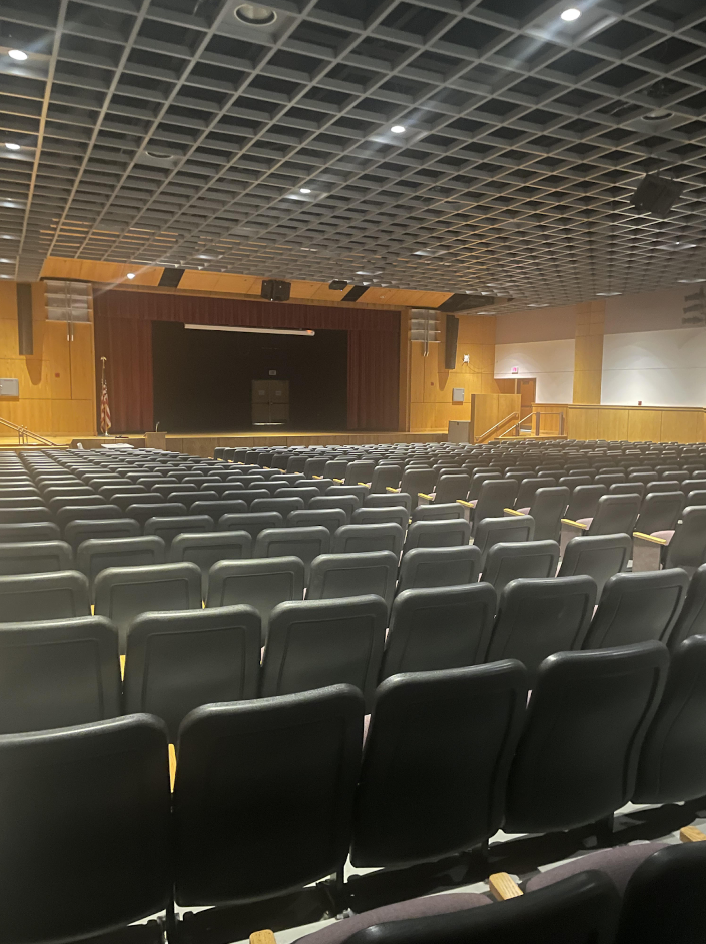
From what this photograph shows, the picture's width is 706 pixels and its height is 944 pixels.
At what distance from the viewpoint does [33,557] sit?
12.3 ft

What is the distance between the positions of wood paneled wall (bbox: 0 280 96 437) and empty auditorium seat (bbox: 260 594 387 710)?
18009 millimetres

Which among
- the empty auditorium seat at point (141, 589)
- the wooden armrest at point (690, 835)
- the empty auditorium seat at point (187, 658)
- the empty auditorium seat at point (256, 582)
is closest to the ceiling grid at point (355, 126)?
the empty auditorium seat at point (256, 582)

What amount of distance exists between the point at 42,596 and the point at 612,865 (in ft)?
8.40

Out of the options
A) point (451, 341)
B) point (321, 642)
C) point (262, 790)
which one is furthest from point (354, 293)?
point (262, 790)

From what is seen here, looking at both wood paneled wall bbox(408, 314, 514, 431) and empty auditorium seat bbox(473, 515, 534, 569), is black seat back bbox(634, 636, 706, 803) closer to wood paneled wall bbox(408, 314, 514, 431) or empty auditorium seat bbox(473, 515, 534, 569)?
empty auditorium seat bbox(473, 515, 534, 569)

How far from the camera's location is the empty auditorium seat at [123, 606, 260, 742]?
2.30m

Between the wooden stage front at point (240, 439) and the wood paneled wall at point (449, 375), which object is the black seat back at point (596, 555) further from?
the wood paneled wall at point (449, 375)

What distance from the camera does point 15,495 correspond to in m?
6.09

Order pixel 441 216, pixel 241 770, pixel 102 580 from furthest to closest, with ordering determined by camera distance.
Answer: pixel 441 216 → pixel 102 580 → pixel 241 770

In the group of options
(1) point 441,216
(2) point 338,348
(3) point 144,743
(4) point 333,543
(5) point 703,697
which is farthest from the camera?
(2) point 338,348

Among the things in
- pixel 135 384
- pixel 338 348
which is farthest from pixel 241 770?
pixel 338 348

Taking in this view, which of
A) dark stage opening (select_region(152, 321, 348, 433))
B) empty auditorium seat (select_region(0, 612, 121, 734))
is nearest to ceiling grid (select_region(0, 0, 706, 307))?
empty auditorium seat (select_region(0, 612, 121, 734))

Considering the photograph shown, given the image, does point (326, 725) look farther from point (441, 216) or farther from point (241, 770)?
point (441, 216)

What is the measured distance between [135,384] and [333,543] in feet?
58.2
